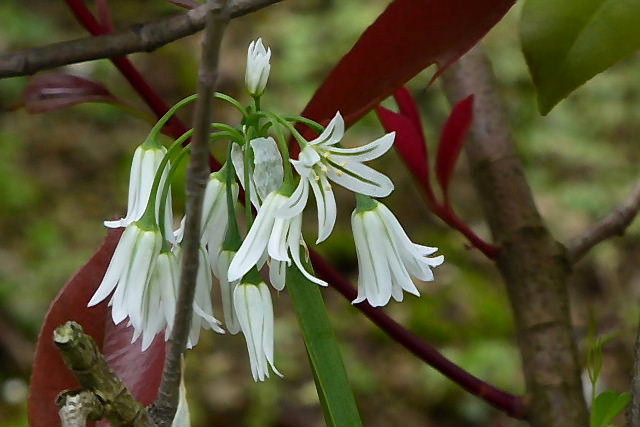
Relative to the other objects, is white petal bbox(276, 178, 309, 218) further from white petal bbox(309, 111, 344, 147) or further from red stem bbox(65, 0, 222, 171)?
red stem bbox(65, 0, 222, 171)

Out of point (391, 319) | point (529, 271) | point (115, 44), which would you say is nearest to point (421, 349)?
point (391, 319)

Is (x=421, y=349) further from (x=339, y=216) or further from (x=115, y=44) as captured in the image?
(x=339, y=216)

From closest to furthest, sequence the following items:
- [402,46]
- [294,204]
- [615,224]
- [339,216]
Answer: [294,204] → [402,46] → [615,224] → [339,216]

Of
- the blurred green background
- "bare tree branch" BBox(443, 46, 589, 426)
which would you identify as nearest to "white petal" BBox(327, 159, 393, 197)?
"bare tree branch" BBox(443, 46, 589, 426)

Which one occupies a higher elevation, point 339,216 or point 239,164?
point 339,216

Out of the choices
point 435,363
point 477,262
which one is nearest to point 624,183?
point 477,262

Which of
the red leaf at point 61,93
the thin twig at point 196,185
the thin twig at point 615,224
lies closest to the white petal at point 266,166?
the thin twig at point 196,185
